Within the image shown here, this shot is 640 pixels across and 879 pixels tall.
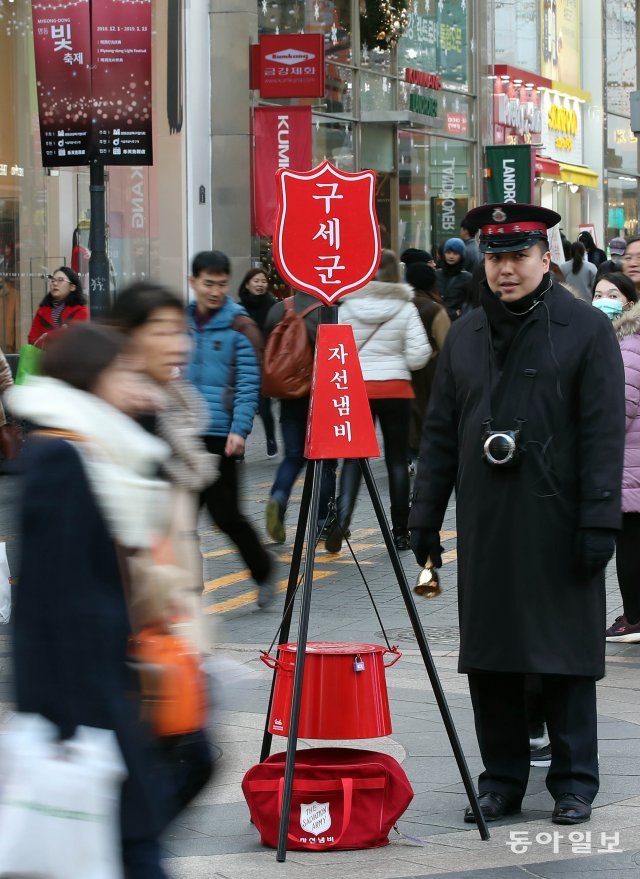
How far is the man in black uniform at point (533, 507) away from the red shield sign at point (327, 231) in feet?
1.43

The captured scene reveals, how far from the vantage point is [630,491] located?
7781 mm

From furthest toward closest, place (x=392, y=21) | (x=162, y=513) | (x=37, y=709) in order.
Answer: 1. (x=392, y=21)
2. (x=162, y=513)
3. (x=37, y=709)

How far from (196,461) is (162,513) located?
100 cm

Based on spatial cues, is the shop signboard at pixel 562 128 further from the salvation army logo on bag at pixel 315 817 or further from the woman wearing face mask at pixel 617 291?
the salvation army logo on bag at pixel 315 817

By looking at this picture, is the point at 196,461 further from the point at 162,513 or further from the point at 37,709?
the point at 37,709

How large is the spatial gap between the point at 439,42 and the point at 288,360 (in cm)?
2039

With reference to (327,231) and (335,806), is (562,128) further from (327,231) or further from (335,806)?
(335,806)

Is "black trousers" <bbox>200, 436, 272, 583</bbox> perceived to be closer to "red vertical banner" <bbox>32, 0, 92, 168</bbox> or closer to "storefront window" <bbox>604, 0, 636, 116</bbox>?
"red vertical banner" <bbox>32, 0, 92, 168</bbox>

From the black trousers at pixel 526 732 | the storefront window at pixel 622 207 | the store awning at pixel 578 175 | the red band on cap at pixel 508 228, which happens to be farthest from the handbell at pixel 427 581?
the storefront window at pixel 622 207

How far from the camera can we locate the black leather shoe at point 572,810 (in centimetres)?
515

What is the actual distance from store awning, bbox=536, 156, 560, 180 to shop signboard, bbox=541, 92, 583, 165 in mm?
259

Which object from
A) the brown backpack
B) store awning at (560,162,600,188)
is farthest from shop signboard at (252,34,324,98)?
store awning at (560,162,600,188)

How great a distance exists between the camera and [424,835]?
16.9 ft

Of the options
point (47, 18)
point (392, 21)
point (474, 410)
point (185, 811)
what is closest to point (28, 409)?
point (185, 811)
